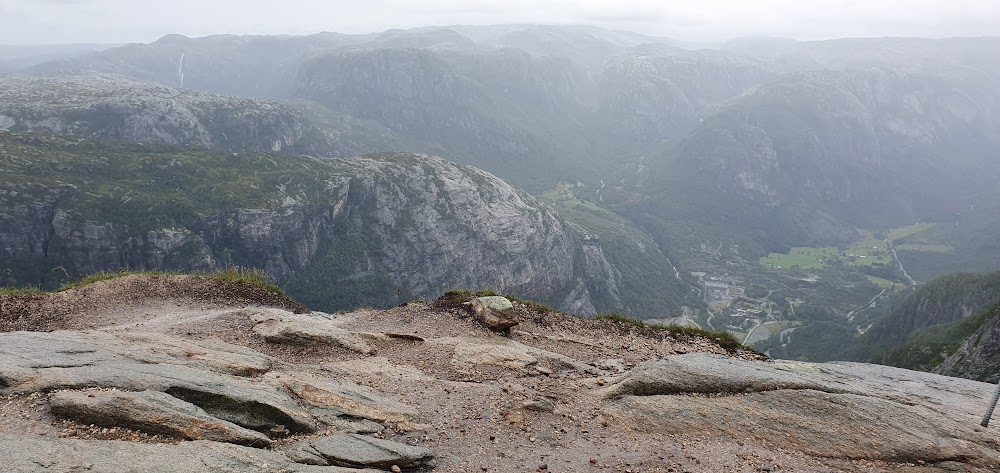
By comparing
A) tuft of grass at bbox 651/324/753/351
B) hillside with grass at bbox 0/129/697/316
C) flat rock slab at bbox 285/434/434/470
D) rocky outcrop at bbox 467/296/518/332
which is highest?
flat rock slab at bbox 285/434/434/470

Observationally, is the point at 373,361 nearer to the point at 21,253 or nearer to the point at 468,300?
the point at 468,300

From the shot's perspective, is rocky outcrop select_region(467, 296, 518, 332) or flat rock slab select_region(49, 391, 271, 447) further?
rocky outcrop select_region(467, 296, 518, 332)

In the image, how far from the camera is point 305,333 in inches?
816

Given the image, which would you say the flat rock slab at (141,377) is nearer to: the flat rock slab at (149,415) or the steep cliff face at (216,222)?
the flat rock slab at (149,415)

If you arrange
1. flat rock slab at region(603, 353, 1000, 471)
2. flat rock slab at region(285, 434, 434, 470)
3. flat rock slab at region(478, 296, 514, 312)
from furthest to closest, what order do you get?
1. flat rock slab at region(478, 296, 514, 312)
2. flat rock slab at region(603, 353, 1000, 471)
3. flat rock slab at region(285, 434, 434, 470)

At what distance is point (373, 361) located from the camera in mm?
19656

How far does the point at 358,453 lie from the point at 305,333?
958 cm

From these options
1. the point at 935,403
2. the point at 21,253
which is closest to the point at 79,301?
the point at 935,403

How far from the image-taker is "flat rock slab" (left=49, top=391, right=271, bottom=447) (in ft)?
36.9

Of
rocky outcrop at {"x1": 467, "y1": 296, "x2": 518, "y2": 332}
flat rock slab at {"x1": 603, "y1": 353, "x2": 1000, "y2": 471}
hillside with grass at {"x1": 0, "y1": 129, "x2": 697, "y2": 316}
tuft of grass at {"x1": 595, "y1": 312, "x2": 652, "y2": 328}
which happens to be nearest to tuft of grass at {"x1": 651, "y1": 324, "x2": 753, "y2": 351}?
tuft of grass at {"x1": 595, "y1": 312, "x2": 652, "y2": 328}

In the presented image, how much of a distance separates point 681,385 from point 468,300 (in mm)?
11940

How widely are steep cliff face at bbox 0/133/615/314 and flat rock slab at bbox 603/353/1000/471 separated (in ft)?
390

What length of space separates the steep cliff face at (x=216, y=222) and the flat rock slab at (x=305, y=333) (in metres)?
111

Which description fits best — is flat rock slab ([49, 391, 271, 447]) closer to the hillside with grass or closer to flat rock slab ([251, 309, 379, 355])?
flat rock slab ([251, 309, 379, 355])
